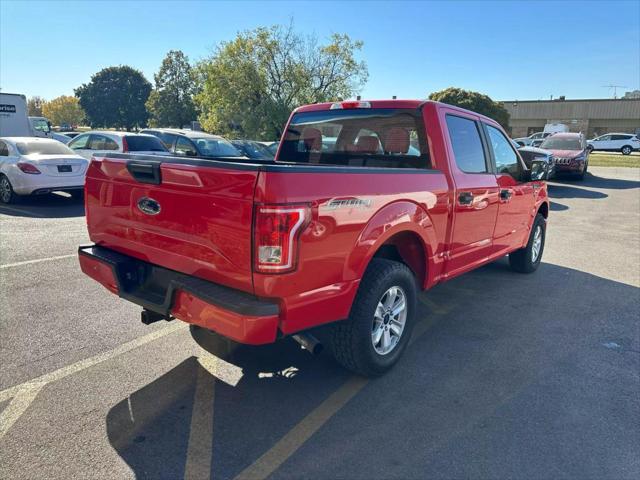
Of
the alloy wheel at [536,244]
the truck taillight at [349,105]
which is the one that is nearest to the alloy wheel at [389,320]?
the truck taillight at [349,105]

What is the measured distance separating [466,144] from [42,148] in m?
9.96

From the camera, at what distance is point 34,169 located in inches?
386

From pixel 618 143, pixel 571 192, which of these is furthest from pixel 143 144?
pixel 618 143

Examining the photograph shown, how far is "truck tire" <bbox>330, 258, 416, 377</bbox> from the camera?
315 centimetres

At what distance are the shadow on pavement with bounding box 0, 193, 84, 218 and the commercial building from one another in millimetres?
52683

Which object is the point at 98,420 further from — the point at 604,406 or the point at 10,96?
the point at 10,96

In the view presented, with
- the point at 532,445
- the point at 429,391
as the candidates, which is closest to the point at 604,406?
the point at 532,445

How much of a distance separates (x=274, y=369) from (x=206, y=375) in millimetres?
511

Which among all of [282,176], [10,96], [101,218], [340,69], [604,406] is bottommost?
[604,406]

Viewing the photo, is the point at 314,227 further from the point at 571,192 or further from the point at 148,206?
the point at 571,192

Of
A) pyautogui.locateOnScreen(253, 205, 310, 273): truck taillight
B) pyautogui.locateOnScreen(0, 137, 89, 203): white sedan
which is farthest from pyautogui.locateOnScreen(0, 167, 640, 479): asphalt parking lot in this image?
pyautogui.locateOnScreen(0, 137, 89, 203): white sedan

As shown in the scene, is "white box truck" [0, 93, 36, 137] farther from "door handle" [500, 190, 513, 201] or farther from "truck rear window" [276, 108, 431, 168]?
"door handle" [500, 190, 513, 201]

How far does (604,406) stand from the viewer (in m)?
3.17

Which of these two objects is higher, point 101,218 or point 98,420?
point 101,218
